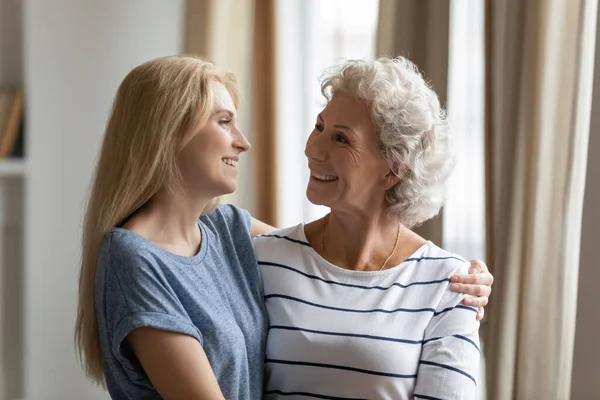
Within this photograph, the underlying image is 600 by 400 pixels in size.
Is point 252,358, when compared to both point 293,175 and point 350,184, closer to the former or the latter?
point 350,184

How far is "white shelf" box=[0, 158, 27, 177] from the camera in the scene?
3.09 metres

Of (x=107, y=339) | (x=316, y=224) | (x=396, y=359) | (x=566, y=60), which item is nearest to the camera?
(x=107, y=339)

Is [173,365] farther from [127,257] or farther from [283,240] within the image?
[283,240]

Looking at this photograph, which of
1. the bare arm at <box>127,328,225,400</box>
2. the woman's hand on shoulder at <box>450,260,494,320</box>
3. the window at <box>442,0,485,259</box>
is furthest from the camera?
the window at <box>442,0,485,259</box>

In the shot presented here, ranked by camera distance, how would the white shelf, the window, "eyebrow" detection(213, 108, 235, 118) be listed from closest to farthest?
"eyebrow" detection(213, 108, 235, 118)
the window
the white shelf

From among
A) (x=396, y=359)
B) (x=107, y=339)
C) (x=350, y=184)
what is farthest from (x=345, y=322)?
(x=107, y=339)

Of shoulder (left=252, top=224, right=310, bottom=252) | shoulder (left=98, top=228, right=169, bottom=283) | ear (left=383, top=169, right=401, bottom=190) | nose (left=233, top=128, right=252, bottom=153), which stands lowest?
shoulder (left=252, top=224, right=310, bottom=252)

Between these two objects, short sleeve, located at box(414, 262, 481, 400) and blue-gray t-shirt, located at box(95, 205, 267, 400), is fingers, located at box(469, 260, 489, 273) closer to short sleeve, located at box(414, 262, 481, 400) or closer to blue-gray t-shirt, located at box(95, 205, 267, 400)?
short sleeve, located at box(414, 262, 481, 400)

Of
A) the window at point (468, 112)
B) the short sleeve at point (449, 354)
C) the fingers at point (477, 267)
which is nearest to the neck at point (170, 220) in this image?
the short sleeve at point (449, 354)

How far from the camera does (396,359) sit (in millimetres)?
1868

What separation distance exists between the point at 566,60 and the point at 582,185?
1.36ft

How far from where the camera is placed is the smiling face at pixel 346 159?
2.00 m

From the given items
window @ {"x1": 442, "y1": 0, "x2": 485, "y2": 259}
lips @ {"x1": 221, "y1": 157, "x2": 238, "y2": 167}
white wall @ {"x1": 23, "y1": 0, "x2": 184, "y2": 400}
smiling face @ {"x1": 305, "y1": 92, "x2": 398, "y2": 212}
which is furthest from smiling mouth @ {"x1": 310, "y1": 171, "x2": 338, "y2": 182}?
white wall @ {"x1": 23, "y1": 0, "x2": 184, "y2": 400}

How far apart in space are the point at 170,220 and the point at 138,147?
0.19 metres
